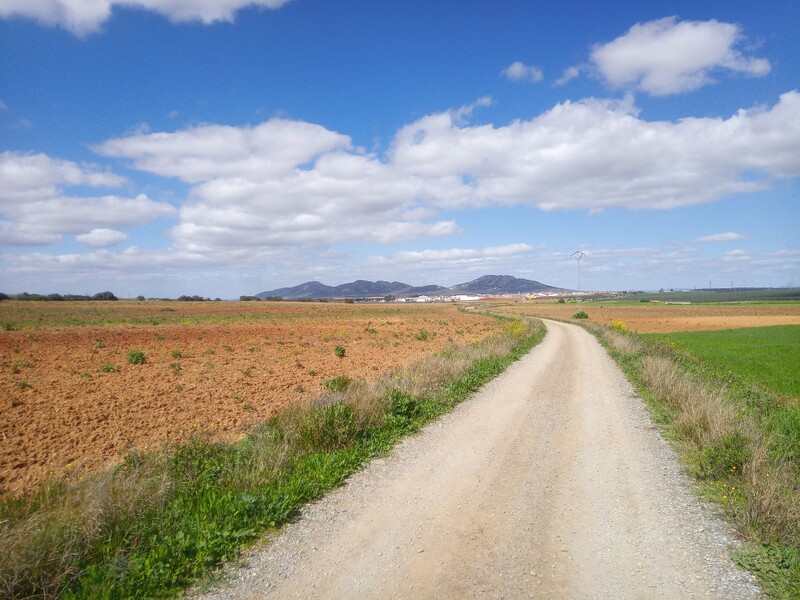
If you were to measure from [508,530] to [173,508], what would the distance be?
13.3ft

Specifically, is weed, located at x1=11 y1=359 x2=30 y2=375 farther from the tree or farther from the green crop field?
the tree

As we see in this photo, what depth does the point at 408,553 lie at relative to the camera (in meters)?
5.00

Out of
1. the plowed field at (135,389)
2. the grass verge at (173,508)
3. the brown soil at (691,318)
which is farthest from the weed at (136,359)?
the brown soil at (691,318)

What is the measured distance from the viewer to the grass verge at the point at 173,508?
14.3 feet

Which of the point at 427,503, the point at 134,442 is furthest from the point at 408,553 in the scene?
the point at 134,442

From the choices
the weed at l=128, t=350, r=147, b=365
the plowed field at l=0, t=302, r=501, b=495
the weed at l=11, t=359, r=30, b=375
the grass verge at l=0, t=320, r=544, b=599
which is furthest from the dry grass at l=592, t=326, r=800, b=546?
the weed at l=11, t=359, r=30, b=375

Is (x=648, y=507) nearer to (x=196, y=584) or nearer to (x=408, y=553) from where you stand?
(x=408, y=553)

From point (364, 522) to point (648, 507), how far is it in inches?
147

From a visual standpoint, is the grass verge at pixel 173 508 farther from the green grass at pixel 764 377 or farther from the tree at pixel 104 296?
the tree at pixel 104 296

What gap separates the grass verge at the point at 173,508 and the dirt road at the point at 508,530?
0.43 meters

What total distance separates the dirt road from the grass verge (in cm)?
43

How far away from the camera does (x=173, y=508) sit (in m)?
5.73

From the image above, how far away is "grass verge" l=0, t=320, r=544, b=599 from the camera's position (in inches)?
172

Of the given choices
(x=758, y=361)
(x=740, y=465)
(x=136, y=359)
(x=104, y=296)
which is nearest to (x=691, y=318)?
(x=758, y=361)
